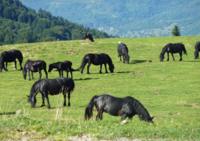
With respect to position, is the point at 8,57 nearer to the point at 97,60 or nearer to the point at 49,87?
the point at 97,60

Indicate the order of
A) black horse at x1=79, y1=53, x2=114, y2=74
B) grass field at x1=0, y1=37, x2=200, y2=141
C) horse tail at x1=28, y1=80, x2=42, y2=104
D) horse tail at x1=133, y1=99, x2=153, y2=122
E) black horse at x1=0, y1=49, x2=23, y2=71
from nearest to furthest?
grass field at x1=0, y1=37, x2=200, y2=141
horse tail at x1=133, y1=99, x2=153, y2=122
horse tail at x1=28, y1=80, x2=42, y2=104
black horse at x1=79, y1=53, x2=114, y2=74
black horse at x1=0, y1=49, x2=23, y2=71

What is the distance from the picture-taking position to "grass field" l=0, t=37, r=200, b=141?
14.1m

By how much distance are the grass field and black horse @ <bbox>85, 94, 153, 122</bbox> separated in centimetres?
50

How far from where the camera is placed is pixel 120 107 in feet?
65.9

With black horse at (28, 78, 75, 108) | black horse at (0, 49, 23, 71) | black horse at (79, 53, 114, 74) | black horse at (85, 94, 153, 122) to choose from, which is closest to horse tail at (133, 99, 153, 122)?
black horse at (85, 94, 153, 122)

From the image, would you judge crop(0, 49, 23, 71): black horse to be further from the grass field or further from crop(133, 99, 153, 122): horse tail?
crop(133, 99, 153, 122): horse tail

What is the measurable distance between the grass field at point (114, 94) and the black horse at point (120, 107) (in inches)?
19.7

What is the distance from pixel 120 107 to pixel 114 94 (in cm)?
1538

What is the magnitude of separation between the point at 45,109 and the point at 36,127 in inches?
583

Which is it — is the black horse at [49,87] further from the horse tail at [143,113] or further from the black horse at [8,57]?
the black horse at [8,57]

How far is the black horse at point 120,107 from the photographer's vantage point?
64.2 ft

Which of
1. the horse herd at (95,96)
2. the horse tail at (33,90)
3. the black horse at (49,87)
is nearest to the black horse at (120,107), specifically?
the horse herd at (95,96)

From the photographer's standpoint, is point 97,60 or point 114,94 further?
point 97,60

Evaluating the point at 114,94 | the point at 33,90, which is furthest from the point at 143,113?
the point at 114,94
